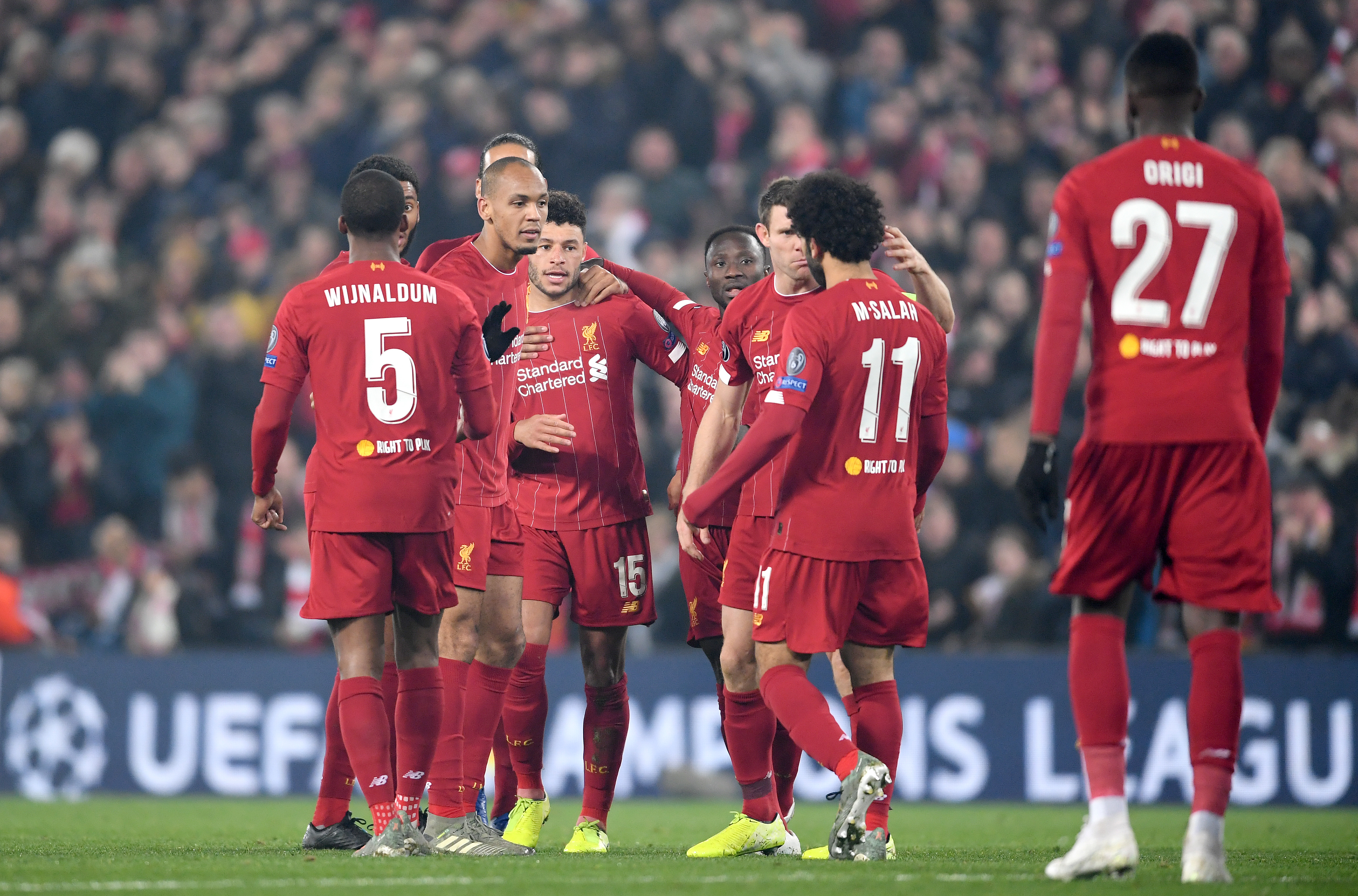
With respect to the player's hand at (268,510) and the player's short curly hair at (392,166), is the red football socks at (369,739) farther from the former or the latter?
the player's short curly hair at (392,166)

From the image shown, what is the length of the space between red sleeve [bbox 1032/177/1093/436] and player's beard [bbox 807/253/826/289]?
3.85ft

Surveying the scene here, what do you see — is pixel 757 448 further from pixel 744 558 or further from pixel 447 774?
pixel 447 774

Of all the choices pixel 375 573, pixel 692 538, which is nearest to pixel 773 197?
pixel 692 538

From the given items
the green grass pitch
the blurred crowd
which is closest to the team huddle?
the green grass pitch

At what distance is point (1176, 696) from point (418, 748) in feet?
20.2

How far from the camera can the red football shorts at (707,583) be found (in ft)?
22.5

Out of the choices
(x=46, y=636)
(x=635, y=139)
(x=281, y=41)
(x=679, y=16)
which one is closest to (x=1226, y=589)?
(x=46, y=636)

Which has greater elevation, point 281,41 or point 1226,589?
point 281,41

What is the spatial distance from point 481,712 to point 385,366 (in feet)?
5.25

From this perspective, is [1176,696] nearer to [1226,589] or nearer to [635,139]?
[1226,589]

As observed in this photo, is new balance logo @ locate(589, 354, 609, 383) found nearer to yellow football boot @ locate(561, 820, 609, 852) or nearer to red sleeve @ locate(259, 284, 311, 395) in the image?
red sleeve @ locate(259, 284, 311, 395)

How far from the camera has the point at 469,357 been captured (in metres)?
5.76

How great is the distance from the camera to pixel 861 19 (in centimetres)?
1539

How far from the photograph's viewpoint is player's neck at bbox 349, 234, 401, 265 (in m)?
5.65
